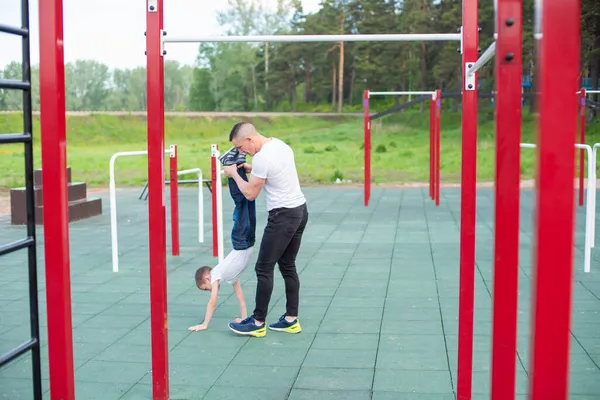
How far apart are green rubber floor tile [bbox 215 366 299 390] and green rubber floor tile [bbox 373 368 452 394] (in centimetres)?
51

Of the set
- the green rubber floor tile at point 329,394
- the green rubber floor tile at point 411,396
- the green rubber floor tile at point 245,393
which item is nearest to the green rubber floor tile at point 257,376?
the green rubber floor tile at point 245,393

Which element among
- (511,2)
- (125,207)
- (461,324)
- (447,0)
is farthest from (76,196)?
(447,0)

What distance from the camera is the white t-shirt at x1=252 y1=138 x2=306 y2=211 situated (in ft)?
17.2

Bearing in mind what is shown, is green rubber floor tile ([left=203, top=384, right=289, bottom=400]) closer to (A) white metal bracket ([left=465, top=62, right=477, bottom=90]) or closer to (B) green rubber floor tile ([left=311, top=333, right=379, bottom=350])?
(B) green rubber floor tile ([left=311, top=333, right=379, bottom=350])

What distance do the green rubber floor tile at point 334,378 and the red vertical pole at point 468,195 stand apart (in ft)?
2.55

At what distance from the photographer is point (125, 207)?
49.5 feet

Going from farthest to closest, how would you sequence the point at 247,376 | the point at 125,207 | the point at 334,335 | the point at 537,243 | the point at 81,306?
1. the point at 125,207
2. the point at 81,306
3. the point at 334,335
4. the point at 247,376
5. the point at 537,243

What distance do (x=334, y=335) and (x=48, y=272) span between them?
2874 millimetres

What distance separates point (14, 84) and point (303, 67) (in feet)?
170

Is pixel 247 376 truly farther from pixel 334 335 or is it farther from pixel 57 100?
pixel 57 100

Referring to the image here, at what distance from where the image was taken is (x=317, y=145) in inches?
1610

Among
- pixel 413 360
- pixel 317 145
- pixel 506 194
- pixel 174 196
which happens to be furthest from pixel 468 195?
pixel 317 145

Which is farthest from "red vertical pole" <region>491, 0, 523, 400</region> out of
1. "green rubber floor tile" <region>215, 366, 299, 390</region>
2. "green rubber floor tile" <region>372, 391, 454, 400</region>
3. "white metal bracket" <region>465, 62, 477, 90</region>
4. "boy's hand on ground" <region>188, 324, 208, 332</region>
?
"boy's hand on ground" <region>188, 324, 208, 332</region>

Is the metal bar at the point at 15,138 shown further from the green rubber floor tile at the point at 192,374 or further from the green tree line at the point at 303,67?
the green tree line at the point at 303,67
